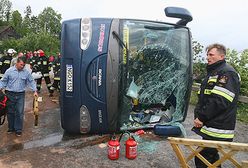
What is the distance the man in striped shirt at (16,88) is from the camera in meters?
5.57

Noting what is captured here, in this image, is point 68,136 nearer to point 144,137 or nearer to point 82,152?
point 82,152

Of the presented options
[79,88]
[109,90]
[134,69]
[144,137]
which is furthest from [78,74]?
[144,137]

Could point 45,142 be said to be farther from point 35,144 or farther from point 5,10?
point 5,10

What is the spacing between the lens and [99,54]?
500 cm

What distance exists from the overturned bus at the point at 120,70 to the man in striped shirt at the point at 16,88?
103cm

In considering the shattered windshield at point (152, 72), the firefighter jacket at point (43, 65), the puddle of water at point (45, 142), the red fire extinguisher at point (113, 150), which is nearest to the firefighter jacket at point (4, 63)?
the firefighter jacket at point (43, 65)

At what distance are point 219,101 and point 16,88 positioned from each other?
3.87m

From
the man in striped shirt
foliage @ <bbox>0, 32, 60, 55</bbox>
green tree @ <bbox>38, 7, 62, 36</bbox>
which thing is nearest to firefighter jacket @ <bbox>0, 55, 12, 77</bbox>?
the man in striped shirt

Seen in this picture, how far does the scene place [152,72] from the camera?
17.8 feet

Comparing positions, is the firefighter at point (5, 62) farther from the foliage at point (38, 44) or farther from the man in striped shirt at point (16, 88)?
the foliage at point (38, 44)

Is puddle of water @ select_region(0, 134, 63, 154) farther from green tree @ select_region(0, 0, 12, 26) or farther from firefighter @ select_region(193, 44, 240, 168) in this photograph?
green tree @ select_region(0, 0, 12, 26)

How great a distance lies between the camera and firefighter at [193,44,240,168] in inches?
126

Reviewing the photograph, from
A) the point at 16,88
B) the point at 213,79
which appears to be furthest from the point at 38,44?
the point at 213,79

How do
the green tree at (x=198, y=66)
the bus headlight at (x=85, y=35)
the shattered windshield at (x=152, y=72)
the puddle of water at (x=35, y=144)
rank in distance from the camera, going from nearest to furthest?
the puddle of water at (x=35, y=144)
the bus headlight at (x=85, y=35)
the shattered windshield at (x=152, y=72)
the green tree at (x=198, y=66)
